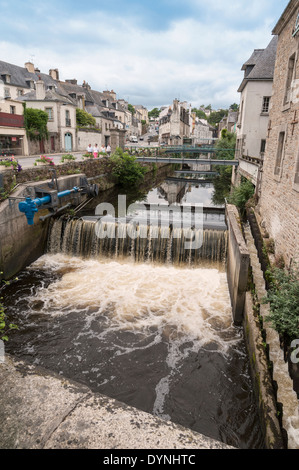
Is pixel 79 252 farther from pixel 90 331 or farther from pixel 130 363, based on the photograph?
pixel 130 363

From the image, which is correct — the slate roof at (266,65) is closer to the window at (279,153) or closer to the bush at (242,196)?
the bush at (242,196)

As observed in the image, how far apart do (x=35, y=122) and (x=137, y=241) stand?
76.4 feet

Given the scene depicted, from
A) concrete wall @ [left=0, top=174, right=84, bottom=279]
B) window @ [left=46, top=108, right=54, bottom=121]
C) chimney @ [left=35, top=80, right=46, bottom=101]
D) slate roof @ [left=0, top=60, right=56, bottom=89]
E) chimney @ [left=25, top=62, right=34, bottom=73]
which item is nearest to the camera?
concrete wall @ [left=0, top=174, right=84, bottom=279]

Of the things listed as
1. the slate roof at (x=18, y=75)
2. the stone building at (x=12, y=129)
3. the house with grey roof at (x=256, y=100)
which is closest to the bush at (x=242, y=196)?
the house with grey roof at (x=256, y=100)

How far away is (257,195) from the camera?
1357 centimetres

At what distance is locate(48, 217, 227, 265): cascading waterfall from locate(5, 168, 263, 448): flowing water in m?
0.04

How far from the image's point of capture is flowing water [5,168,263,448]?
5938 millimetres

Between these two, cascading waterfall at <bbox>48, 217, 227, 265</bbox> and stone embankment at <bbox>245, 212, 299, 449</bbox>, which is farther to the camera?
cascading waterfall at <bbox>48, 217, 227, 265</bbox>

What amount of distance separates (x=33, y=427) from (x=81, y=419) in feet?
1.91

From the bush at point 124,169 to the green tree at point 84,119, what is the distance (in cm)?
1884

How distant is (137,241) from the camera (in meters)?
12.1

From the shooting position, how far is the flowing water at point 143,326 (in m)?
5.94

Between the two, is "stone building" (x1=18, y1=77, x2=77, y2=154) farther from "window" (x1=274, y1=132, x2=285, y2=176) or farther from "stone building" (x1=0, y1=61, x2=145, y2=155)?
"window" (x1=274, y1=132, x2=285, y2=176)

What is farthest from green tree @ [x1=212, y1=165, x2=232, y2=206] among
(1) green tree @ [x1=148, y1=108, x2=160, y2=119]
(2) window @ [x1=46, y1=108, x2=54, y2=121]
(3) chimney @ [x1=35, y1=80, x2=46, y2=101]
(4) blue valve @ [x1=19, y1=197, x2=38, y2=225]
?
(1) green tree @ [x1=148, y1=108, x2=160, y2=119]
